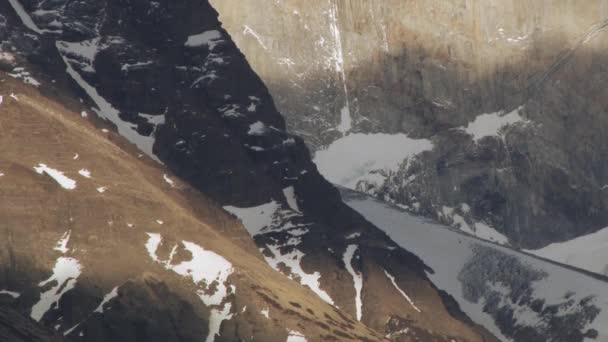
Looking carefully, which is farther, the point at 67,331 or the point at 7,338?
the point at 67,331

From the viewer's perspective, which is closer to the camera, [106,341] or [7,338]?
[7,338]

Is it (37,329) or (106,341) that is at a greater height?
(37,329)

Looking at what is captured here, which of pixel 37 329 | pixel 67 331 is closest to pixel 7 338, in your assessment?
pixel 37 329

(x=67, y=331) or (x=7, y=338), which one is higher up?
(x=7, y=338)

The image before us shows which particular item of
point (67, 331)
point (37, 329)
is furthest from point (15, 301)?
point (37, 329)

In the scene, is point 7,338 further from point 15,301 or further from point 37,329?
point 15,301

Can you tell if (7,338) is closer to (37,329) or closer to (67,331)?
(37,329)

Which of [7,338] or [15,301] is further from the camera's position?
[15,301]
